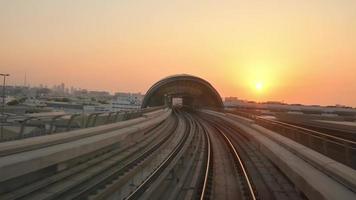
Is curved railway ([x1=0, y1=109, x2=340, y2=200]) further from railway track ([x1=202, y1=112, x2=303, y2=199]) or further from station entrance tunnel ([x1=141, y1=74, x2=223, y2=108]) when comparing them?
station entrance tunnel ([x1=141, y1=74, x2=223, y2=108])

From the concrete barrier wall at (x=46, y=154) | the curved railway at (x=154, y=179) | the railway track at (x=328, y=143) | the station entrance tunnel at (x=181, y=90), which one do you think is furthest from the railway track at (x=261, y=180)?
the station entrance tunnel at (x=181, y=90)

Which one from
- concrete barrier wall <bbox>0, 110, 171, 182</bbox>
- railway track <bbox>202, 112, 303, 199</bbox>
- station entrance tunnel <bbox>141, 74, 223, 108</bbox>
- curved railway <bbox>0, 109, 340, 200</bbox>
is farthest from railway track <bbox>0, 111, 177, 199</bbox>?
station entrance tunnel <bbox>141, 74, 223, 108</bbox>

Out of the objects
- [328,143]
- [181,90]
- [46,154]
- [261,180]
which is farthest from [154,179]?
[181,90]

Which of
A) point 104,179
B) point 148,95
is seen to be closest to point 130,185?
point 104,179

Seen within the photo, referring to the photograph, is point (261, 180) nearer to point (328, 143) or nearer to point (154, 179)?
point (328, 143)

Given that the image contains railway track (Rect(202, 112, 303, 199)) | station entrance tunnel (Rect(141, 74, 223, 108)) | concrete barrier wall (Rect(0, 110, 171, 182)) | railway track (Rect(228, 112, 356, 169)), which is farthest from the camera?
station entrance tunnel (Rect(141, 74, 223, 108))

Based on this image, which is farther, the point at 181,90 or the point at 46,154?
the point at 181,90

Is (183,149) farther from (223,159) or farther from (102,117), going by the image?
(102,117)

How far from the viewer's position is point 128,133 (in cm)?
2452

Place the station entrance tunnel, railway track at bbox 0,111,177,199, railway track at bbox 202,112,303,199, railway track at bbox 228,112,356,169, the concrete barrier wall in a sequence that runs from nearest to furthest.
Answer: the concrete barrier wall
railway track at bbox 0,111,177,199
railway track at bbox 228,112,356,169
railway track at bbox 202,112,303,199
the station entrance tunnel

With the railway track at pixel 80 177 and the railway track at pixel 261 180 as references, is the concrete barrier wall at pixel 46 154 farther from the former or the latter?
the railway track at pixel 261 180

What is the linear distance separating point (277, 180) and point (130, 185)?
6.28 meters

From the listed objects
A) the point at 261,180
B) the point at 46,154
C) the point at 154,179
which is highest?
the point at 46,154

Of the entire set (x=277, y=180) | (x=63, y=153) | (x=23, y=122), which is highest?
(x=23, y=122)
